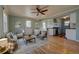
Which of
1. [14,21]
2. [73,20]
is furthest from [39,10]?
[73,20]

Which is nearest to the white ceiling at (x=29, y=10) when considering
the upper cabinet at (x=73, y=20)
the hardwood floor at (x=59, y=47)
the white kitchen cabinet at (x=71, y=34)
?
the upper cabinet at (x=73, y=20)

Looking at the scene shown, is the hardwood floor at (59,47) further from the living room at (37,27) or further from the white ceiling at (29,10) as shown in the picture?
the white ceiling at (29,10)

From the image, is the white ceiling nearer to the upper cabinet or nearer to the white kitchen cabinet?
the upper cabinet

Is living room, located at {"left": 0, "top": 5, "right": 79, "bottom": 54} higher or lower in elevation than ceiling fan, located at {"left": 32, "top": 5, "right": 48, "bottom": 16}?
lower

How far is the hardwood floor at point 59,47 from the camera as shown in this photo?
207 centimetres

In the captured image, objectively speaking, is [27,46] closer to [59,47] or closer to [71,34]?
[59,47]

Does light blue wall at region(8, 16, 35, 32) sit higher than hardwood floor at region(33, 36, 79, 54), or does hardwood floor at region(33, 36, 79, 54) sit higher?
light blue wall at region(8, 16, 35, 32)

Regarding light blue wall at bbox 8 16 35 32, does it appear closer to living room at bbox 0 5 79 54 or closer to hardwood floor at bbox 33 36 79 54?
living room at bbox 0 5 79 54

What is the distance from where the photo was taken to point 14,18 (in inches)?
83.6

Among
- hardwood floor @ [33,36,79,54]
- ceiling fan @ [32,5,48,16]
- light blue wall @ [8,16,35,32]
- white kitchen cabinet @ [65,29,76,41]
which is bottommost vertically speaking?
hardwood floor @ [33,36,79,54]

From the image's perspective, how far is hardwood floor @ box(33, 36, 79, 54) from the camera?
2.07 meters

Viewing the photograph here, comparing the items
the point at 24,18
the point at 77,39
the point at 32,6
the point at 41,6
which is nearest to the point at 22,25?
the point at 24,18

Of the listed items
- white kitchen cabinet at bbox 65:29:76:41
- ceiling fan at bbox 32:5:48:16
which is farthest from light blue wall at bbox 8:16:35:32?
white kitchen cabinet at bbox 65:29:76:41

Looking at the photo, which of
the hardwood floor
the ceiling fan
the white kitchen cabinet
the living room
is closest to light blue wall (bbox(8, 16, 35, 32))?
the living room
